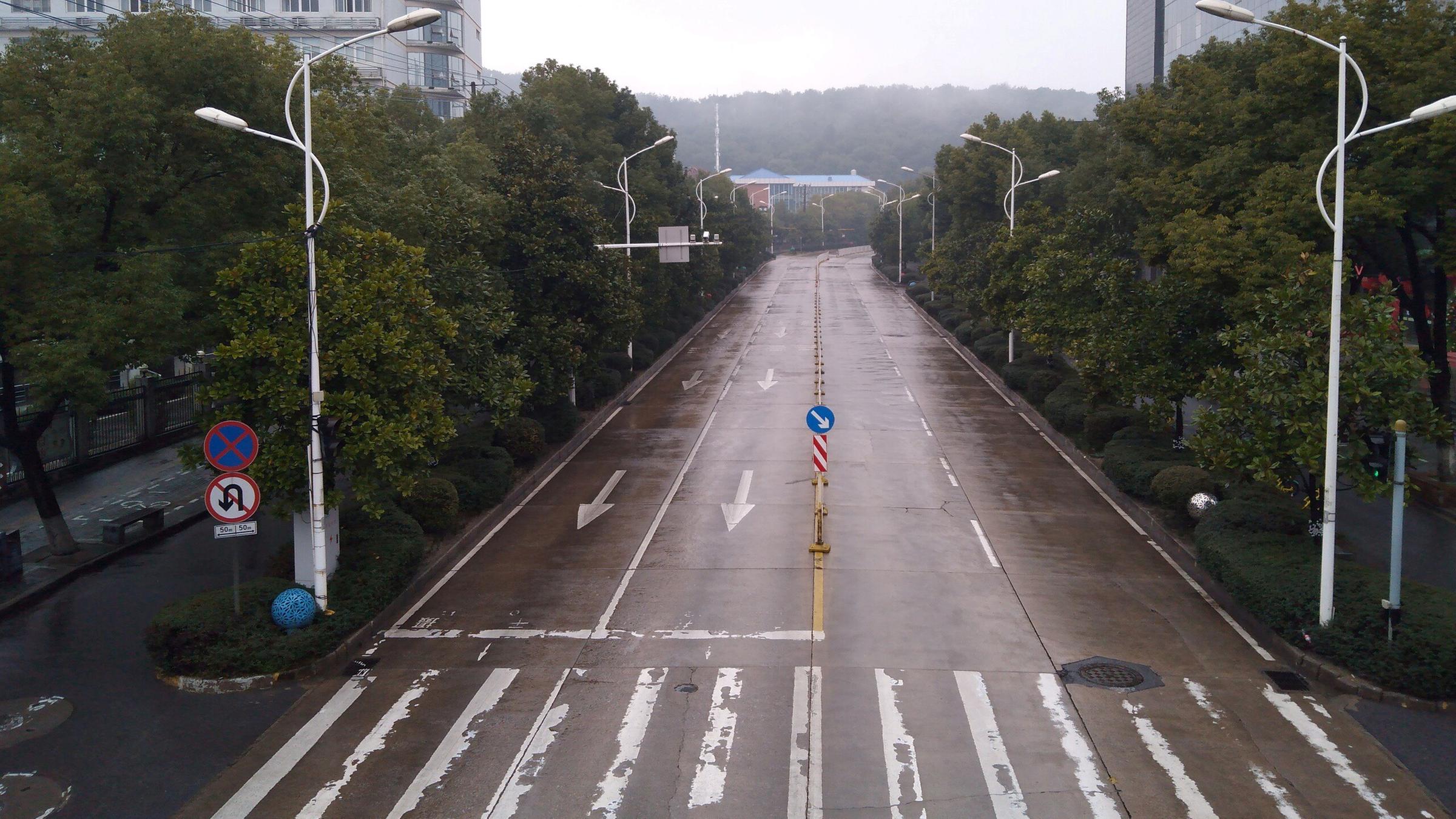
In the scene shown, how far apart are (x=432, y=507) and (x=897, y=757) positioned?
11.8 m

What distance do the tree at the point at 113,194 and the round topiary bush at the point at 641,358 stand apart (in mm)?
24580

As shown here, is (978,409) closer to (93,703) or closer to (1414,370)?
(1414,370)

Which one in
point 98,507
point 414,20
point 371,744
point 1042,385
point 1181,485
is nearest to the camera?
point 371,744

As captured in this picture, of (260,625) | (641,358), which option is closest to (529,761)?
(260,625)

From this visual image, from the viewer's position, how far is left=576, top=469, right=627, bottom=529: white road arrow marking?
23734mm

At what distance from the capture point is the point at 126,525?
22.0 metres

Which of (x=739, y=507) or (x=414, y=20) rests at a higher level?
(x=414, y=20)

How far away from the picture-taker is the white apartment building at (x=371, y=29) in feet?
230

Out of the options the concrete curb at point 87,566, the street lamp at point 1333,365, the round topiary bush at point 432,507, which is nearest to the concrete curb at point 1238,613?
the street lamp at point 1333,365

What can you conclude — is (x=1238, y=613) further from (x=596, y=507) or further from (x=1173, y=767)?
(x=596, y=507)

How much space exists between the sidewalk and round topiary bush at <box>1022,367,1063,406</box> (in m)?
24.0

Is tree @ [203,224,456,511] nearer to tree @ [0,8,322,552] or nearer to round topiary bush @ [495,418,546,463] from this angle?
tree @ [0,8,322,552]

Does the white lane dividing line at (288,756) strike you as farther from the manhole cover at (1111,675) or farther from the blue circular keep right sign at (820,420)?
the blue circular keep right sign at (820,420)

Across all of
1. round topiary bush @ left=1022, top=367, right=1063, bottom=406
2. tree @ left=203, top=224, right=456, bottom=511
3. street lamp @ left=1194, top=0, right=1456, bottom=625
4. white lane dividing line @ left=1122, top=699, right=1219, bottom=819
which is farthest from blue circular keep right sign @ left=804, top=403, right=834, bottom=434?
round topiary bush @ left=1022, top=367, right=1063, bottom=406
